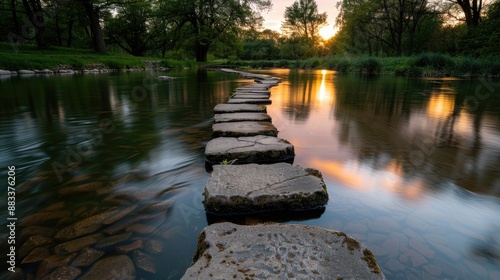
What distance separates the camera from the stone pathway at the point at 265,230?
1.04 m

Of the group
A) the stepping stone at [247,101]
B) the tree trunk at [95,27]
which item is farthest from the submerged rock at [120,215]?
the tree trunk at [95,27]

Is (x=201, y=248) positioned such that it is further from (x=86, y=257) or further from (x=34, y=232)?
(x=34, y=232)

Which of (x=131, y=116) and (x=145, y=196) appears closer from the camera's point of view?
(x=145, y=196)

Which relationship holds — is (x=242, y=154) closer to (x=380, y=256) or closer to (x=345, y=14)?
(x=380, y=256)

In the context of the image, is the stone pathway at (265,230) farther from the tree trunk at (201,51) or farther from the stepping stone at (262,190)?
the tree trunk at (201,51)

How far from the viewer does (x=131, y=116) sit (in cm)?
450

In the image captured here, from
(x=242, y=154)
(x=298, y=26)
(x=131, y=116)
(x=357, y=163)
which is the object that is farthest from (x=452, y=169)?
(x=298, y=26)

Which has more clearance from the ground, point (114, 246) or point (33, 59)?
point (33, 59)

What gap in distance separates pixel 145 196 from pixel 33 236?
2.01ft

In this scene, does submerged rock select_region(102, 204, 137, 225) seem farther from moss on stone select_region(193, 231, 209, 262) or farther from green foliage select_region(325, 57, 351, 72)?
green foliage select_region(325, 57, 351, 72)

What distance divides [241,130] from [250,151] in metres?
0.60

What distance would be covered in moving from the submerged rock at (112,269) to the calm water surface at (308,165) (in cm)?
4

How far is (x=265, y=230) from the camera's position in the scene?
1.28 m

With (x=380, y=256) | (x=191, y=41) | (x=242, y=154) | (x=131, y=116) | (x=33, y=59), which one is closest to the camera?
(x=380, y=256)
